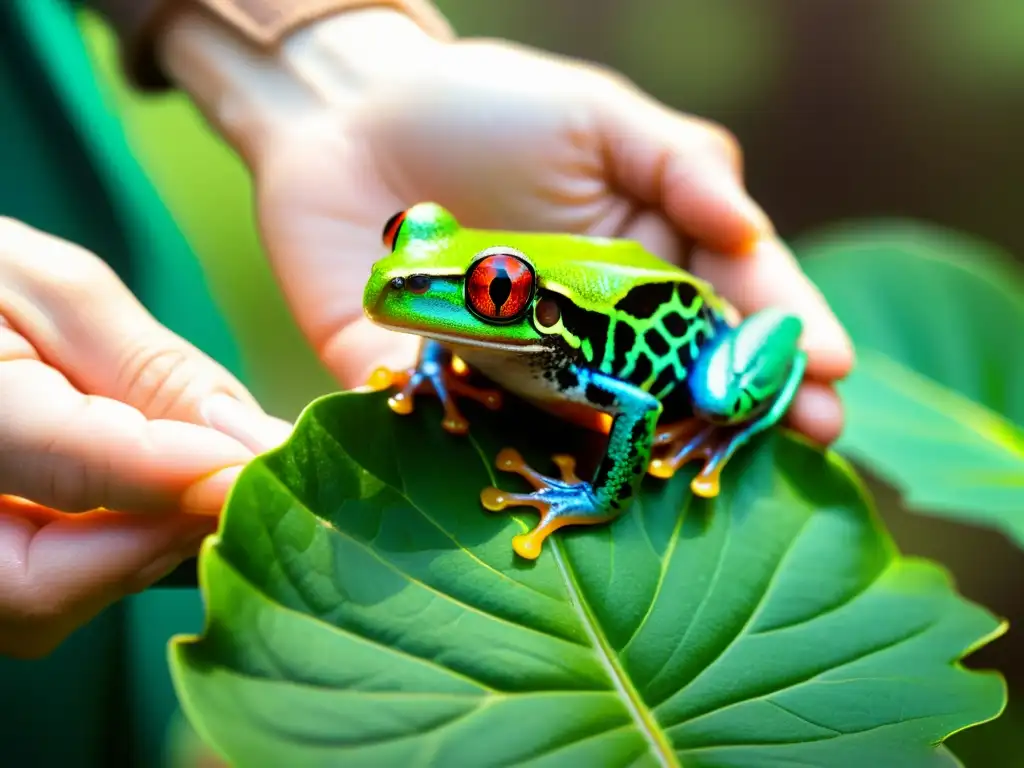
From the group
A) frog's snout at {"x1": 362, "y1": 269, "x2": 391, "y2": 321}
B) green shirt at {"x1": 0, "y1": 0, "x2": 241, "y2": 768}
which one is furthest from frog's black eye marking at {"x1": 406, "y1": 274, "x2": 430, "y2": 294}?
green shirt at {"x1": 0, "y1": 0, "x2": 241, "y2": 768}

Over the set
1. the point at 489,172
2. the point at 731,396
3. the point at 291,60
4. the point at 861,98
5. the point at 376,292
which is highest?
the point at 861,98

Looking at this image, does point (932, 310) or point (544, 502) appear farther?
point (932, 310)

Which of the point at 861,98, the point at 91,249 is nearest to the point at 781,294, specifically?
the point at 91,249

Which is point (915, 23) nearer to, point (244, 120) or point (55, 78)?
point (244, 120)

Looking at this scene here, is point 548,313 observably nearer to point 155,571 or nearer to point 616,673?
point 616,673

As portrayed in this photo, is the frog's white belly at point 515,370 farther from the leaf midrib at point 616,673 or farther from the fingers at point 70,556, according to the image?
the fingers at point 70,556

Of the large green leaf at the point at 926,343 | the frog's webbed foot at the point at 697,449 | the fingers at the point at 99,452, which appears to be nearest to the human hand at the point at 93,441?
the fingers at the point at 99,452
